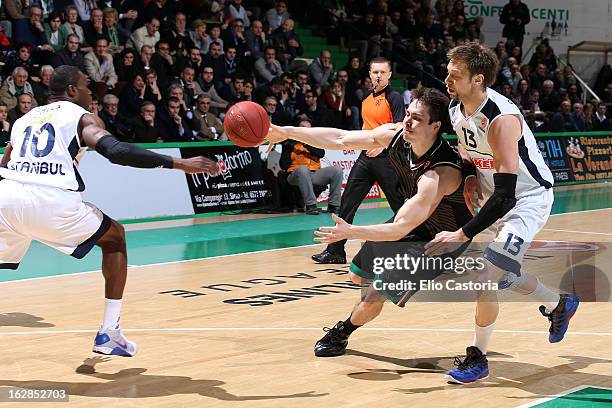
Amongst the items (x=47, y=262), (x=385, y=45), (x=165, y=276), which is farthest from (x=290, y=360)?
(x=385, y=45)

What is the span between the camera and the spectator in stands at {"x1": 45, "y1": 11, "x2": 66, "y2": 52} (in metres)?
14.4

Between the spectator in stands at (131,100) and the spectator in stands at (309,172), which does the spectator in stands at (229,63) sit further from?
the spectator in stands at (309,172)

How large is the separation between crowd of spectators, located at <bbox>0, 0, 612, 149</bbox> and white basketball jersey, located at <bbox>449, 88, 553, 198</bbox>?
5.68 metres

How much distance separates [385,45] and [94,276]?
544 inches

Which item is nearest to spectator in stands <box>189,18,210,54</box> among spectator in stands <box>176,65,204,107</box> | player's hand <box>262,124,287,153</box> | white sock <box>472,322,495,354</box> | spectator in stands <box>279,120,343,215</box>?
spectator in stands <box>176,65,204,107</box>

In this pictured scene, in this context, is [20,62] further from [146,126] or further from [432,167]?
[432,167]

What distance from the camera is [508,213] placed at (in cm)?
529

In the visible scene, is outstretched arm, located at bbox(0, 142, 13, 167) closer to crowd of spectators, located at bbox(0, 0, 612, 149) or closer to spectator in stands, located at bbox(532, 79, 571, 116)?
crowd of spectators, located at bbox(0, 0, 612, 149)

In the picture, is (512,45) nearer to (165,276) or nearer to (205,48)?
(205,48)

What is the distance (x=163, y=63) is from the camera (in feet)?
50.3

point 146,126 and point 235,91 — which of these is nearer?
point 146,126

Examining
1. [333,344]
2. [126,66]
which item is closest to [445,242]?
[333,344]

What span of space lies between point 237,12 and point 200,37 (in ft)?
5.45

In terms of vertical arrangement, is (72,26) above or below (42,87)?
above
